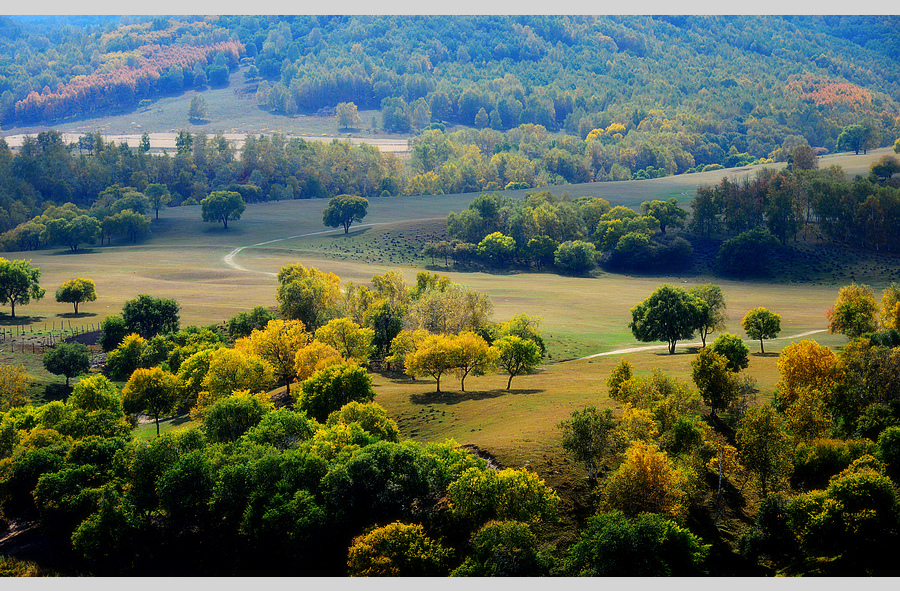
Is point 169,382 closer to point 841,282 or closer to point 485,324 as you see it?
point 485,324

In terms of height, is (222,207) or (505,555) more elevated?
(222,207)

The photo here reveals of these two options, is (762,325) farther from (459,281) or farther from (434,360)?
(459,281)

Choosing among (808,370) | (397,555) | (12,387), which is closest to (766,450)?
(808,370)

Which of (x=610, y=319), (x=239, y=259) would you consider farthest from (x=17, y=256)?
(x=610, y=319)

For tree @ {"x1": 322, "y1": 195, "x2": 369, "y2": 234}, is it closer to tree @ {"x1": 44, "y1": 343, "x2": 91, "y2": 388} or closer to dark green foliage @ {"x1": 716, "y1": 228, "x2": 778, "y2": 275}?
dark green foliage @ {"x1": 716, "y1": 228, "x2": 778, "y2": 275}

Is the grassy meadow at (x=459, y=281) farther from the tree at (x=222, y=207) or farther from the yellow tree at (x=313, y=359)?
the yellow tree at (x=313, y=359)

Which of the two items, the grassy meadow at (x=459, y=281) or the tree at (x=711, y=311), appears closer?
the grassy meadow at (x=459, y=281)

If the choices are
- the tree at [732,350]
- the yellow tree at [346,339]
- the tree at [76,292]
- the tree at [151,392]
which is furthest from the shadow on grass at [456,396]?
the tree at [76,292]
